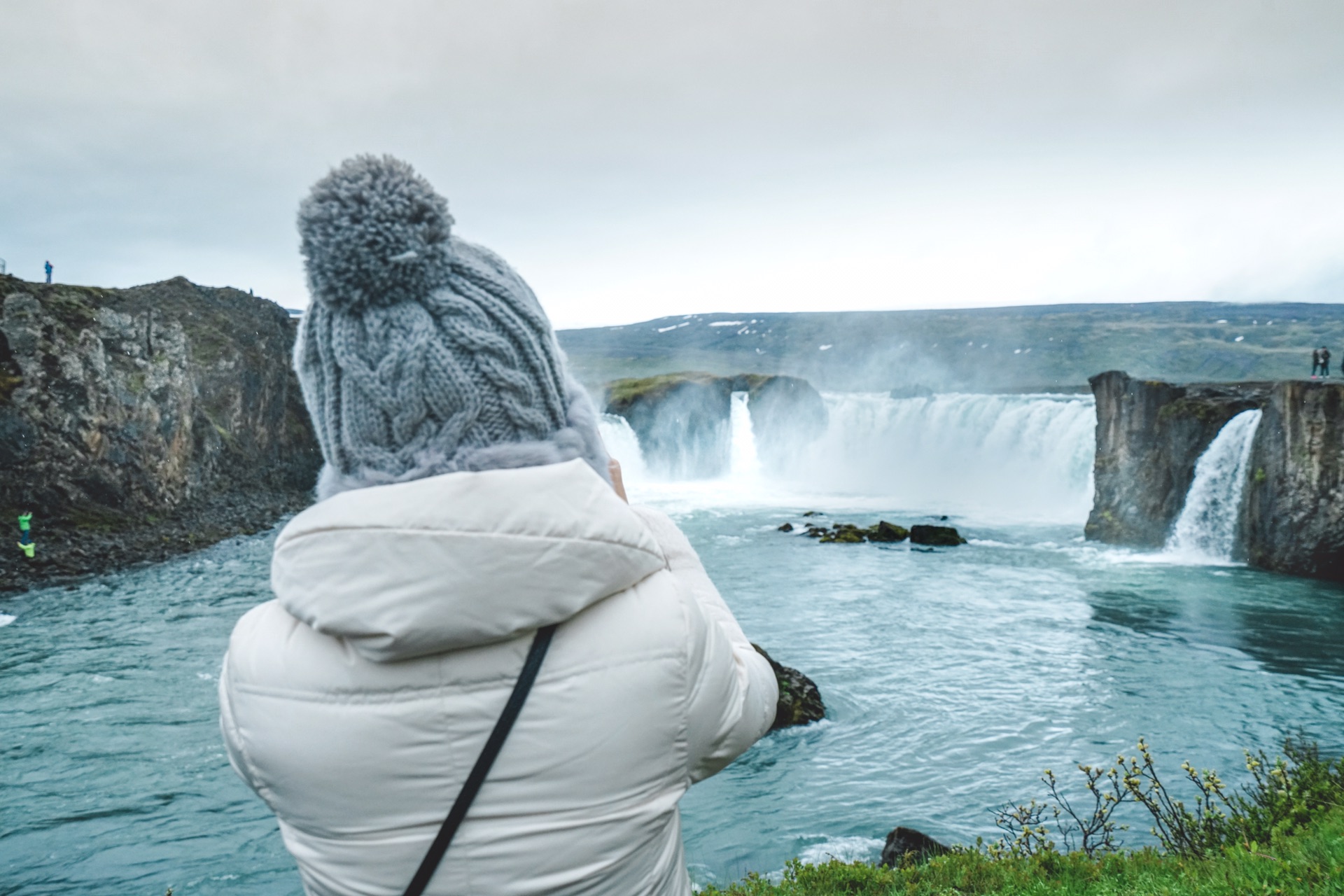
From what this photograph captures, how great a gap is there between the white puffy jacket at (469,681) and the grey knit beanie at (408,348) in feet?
0.48

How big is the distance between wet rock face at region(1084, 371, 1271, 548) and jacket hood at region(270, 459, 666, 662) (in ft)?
76.5

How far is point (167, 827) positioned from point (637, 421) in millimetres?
42228

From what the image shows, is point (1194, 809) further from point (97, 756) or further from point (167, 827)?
point (97, 756)

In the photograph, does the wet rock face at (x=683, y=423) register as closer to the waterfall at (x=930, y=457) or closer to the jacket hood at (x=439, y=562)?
the waterfall at (x=930, y=457)

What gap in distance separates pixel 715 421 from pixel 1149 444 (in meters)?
26.6

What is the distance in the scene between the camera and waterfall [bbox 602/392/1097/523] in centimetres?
3127

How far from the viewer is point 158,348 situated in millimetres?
26094

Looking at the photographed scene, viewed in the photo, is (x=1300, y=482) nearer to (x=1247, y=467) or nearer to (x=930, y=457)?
(x=1247, y=467)

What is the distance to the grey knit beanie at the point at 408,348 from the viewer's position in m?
1.46

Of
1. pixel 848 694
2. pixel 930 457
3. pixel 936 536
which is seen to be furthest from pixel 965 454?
pixel 848 694

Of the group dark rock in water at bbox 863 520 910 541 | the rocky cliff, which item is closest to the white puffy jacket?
the rocky cliff

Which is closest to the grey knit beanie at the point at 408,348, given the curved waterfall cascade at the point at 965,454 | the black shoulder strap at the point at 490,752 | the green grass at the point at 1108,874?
the black shoulder strap at the point at 490,752

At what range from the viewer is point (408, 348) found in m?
1.45

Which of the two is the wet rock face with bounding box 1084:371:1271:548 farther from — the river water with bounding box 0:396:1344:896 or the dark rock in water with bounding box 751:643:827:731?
the dark rock in water with bounding box 751:643:827:731
